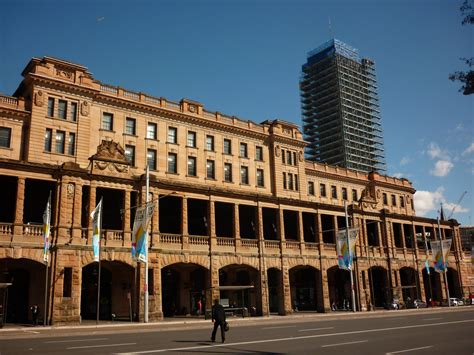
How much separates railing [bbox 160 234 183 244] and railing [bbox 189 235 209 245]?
1.19m

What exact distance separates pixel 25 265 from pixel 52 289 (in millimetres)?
4939

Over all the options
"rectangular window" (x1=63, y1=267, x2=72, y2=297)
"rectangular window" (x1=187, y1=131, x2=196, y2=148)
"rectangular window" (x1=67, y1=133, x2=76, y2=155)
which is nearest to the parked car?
"rectangular window" (x1=187, y1=131, x2=196, y2=148)

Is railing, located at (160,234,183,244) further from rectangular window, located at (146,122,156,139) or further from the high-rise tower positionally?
the high-rise tower

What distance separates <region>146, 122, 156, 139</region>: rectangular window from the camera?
4684 cm

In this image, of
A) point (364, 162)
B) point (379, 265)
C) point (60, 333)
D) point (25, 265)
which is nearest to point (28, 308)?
point (25, 265)

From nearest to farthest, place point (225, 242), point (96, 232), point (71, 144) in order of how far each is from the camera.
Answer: point (96, 232) < point (71, 144) < point (225, 242)

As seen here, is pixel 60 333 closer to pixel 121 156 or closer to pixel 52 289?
pixel 52 289

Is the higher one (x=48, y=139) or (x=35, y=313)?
(x=48, y=139)

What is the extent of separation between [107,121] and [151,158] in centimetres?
570

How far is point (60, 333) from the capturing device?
81.5 feet

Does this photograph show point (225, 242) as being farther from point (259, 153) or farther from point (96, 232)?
point (259, 153)

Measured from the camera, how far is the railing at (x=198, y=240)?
4169 centimetres

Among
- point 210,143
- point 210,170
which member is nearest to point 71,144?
point 210,170

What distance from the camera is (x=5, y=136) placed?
127 ft
